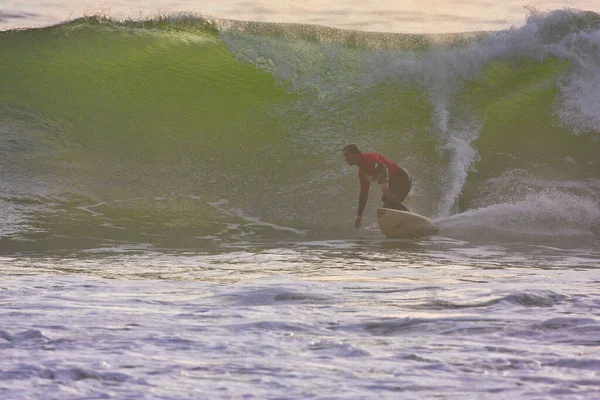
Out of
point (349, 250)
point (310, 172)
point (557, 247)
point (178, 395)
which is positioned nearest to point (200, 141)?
point (310, 172)

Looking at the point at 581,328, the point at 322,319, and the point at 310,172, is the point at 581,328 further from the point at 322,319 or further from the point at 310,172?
the point at 310,172

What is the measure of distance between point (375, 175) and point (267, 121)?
4709 millimetres

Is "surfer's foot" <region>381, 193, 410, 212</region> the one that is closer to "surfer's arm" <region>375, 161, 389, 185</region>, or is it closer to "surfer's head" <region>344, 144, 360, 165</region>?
"surfer's arm" <region>375, 161, 389, 185</region>

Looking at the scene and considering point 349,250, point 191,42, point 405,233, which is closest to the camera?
point 349,250

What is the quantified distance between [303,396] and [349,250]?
18.3 feet

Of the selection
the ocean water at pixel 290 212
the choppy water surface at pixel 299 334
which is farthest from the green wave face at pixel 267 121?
the choppy water surface at pixel 299 334

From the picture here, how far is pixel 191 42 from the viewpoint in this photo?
56.2 feet

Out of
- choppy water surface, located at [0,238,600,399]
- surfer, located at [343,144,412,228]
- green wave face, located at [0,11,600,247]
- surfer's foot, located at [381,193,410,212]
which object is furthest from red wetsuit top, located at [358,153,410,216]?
A: choppy water surface, located at [0,238,600,399]

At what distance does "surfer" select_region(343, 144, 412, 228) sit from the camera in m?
9.66

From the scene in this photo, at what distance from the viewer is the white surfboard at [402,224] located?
9.41 metres

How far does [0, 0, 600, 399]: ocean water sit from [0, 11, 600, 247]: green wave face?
49 mm

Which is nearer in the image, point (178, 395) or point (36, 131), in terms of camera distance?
point (178, 395)

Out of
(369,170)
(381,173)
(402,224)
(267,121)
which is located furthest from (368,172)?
(267,121)

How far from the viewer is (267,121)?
46.3ft
